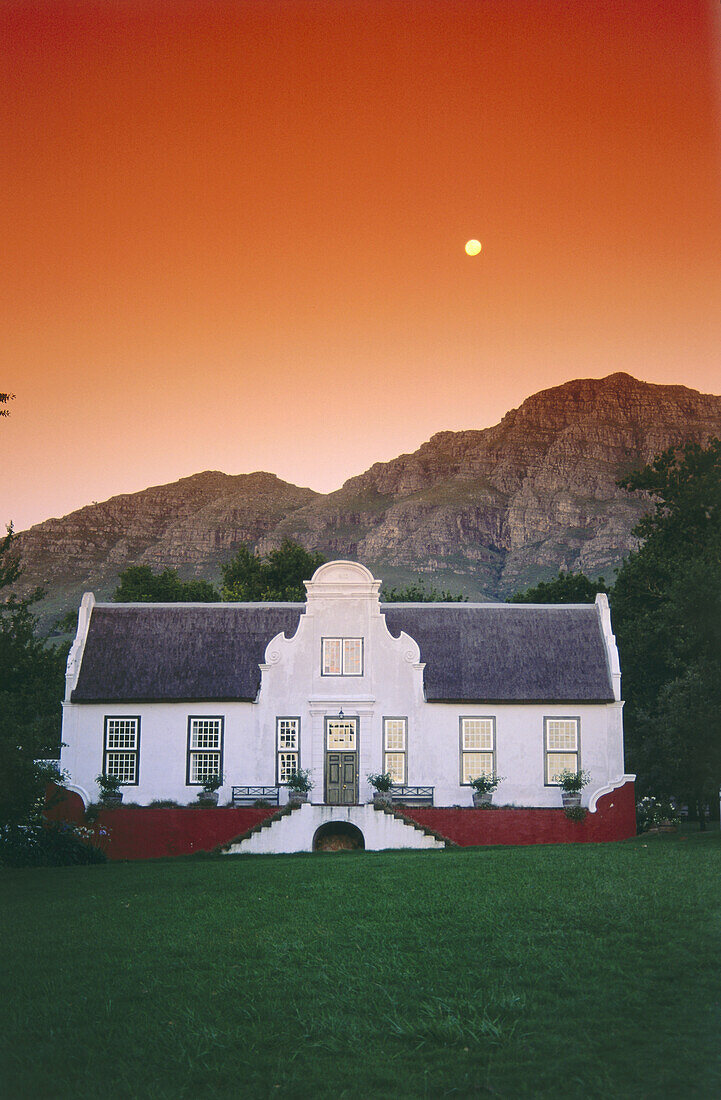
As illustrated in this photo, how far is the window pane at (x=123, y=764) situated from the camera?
106 ft

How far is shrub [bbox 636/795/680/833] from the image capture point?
3300 centimetres

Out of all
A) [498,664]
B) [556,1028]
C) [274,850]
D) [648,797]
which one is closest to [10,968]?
[556,1028]

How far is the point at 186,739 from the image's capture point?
3250 cm

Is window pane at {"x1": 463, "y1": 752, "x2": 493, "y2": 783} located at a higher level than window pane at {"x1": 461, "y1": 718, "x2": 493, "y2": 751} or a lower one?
lower

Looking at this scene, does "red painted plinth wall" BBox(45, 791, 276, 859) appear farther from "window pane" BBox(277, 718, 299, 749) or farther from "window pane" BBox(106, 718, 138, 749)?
"window pane" BBox(277, 718, 299, 749)

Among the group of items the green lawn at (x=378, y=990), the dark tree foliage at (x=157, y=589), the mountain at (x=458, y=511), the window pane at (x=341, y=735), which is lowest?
the green lawn at (x=378, y=990)

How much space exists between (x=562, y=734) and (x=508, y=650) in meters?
3.08

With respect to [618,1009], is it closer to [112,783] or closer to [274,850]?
[274,850]

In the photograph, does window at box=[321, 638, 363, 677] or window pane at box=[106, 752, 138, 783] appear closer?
window pane at box=[106, 752, 138, 783]

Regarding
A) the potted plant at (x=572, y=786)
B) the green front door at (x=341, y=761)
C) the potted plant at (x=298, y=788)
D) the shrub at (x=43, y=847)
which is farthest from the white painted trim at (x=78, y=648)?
the potted plant at (x=572, y=786)

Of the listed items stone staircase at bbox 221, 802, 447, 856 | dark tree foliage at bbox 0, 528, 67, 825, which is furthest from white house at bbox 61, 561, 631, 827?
dark tree foliage at bbox 0, 528, 67, 825

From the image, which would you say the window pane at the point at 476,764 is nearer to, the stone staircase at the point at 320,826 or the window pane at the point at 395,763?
the window pane at the point at 395,763

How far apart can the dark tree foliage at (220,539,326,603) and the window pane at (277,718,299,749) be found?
21436 mm

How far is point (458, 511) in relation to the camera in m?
166
